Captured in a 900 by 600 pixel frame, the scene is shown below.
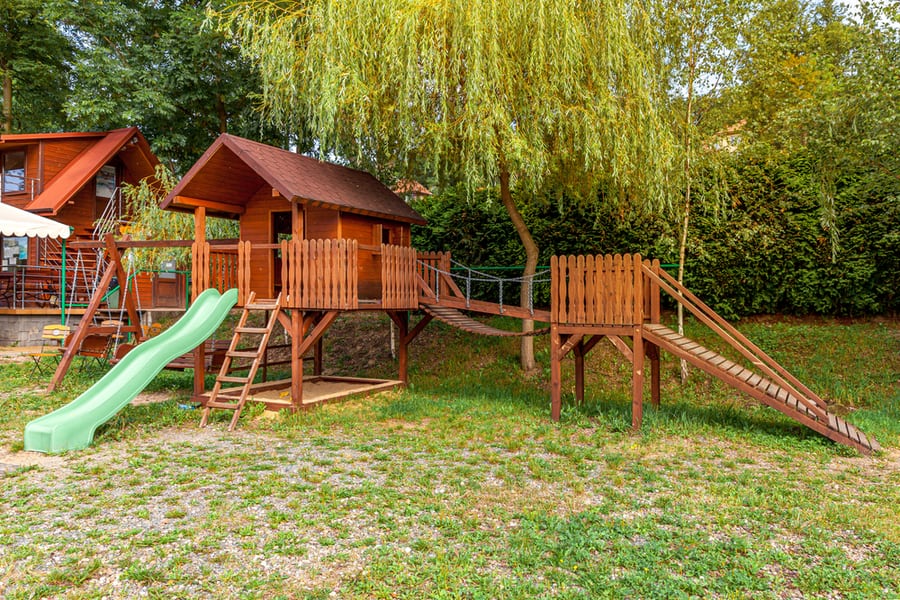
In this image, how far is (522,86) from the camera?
33.1ft

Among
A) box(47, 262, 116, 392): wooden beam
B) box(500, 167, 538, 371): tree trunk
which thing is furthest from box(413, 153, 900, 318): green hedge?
box(47, 262, 116, 392): wooden beam

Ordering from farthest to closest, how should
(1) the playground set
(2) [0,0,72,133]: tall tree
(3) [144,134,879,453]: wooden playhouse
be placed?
(2) [0,0,72,133]: tall tree
(3) [144,134,879,453]: wooden playhouse
(1) the playground set

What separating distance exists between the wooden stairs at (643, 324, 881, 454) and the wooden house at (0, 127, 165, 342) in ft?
55.8

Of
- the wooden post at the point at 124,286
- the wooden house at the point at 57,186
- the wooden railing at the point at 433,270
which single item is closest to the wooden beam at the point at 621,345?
the wooden railing at the point at 433,270

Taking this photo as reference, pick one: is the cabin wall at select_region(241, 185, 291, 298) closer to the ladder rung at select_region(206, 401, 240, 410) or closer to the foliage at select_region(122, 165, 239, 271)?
the ladder rung at select_region(206, 401, 240, 410)

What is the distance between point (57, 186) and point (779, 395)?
2140cm

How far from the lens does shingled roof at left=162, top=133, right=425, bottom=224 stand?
994 cm

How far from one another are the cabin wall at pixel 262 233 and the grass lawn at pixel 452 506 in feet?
9.40

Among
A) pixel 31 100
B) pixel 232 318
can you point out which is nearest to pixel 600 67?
pixel 232 318

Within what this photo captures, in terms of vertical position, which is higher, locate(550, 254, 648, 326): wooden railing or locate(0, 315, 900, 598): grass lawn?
locate(550, 254, 648, 326): wooden railing

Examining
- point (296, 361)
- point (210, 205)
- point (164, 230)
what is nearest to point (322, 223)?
point (210, 205)

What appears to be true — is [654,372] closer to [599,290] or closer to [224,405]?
[599,290]

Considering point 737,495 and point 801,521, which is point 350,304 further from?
point 801,521

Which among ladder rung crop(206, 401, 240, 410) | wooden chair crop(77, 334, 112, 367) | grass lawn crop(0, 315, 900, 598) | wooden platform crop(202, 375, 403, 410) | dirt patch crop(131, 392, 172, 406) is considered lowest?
grass lawn crop(0, 315, 900, 598)
